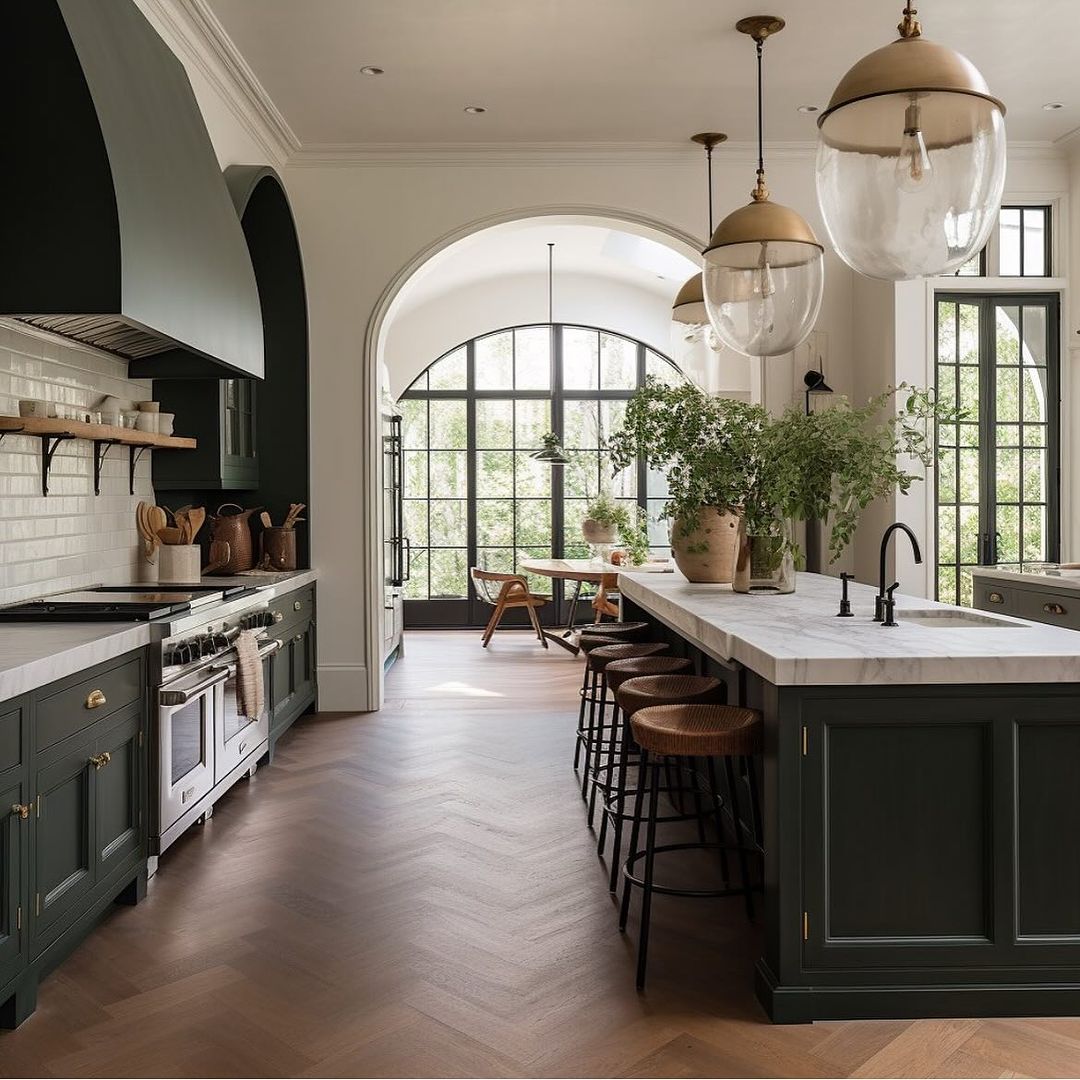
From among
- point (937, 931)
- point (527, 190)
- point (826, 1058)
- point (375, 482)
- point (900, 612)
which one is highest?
point (527, 190)

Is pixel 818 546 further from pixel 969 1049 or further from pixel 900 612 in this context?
pixel 969 1049

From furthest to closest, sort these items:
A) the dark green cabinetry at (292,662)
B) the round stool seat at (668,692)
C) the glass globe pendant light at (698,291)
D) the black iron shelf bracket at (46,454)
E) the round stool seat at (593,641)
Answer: the glass globe pendant light at (698,291), the dark green cabinetry at (292,662), the round stool seat at (593,641), the black iron shelf bracket at (46,454), the round stool seat at (668,692)

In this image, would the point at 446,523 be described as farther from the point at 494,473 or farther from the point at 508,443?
the point at 508,443

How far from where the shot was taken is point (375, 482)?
663 cm

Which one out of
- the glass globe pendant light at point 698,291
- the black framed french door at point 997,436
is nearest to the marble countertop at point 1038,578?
the black framed french door at point 997,436

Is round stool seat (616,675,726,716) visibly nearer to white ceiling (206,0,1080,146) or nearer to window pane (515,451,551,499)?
white ceiling (206,0,1080,146)

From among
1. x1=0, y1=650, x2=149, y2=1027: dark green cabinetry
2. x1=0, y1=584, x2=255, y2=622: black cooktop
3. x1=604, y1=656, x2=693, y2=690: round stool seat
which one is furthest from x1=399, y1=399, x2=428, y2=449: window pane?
x1=0, y1=650, x2=149, y2=1027: dark green cabinetry

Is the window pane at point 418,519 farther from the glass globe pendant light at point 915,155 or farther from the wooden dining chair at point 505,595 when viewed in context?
the glass globe pendant light at point 915,155

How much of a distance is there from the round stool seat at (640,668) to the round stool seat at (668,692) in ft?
0.89

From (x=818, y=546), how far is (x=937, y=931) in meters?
4.00

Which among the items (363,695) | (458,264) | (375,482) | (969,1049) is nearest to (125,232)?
(969,1049)

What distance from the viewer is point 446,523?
11.6 m

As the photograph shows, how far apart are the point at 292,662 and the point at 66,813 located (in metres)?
3.02

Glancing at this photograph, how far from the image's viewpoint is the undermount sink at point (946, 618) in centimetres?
332
